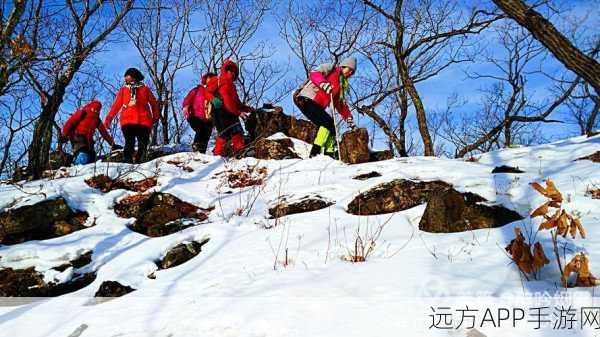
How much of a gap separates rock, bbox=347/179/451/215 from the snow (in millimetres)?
182

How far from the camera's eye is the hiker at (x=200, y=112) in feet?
28.2

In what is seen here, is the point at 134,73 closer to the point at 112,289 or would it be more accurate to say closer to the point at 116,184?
the point at 116,184

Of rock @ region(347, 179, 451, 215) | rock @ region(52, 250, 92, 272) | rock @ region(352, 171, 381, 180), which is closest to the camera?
rock @ region(52, 250, 92, 272)

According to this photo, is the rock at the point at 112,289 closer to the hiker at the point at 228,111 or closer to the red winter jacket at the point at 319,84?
the hiker at the point at 228,111

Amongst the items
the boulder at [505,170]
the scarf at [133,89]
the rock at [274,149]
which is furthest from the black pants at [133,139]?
the boulder at [505,170]

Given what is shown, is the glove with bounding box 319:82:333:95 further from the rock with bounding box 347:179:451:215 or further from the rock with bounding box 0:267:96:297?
the rock with bounding box 0:267:96:297

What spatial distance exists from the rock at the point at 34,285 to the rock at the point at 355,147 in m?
4.71

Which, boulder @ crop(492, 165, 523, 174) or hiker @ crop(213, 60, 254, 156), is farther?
hiker @ crop(213, 60, 254, 156)

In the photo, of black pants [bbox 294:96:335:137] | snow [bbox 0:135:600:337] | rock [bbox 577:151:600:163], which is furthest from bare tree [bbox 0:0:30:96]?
rock [bbox 577:151:600:163]

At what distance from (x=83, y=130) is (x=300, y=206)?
5184 mm

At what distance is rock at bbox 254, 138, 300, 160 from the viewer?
28.7ft

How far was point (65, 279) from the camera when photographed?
4109 millimetres

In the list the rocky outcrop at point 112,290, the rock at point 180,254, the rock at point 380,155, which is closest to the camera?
the rocky outcrop at point 112,290

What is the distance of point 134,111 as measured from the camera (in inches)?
295
